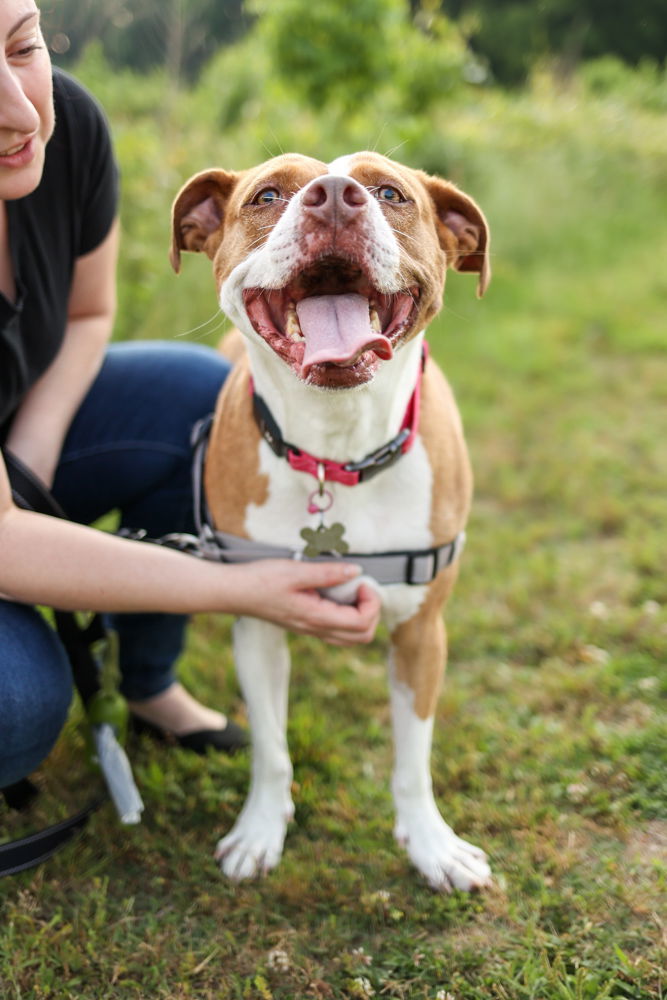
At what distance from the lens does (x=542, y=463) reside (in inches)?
168

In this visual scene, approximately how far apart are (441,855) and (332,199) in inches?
58.1

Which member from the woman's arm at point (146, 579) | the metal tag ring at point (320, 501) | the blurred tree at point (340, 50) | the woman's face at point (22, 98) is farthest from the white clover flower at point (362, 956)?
the blurred tree at point (340, 50)

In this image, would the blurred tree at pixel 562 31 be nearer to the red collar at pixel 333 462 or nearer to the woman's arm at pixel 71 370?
the woman's arm at pixel 71 370

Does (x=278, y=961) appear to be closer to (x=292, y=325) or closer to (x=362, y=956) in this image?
(x=362, y=956)

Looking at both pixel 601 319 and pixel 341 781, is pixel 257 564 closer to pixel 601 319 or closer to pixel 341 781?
pixel 341 781

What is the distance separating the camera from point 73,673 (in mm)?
2309

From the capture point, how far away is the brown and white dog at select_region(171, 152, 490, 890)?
1.69 meters

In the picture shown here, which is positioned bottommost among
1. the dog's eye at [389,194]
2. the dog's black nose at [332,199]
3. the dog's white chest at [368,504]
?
the dog's white chest at [368,504]

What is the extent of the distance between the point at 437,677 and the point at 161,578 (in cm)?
72

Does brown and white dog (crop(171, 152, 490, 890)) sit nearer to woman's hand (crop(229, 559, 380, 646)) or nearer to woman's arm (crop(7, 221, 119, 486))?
woman's hand (crop(229, 559, 380, 646))

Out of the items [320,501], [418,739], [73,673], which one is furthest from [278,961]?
[320,501]

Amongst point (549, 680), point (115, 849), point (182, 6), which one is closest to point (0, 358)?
point (115, 849)

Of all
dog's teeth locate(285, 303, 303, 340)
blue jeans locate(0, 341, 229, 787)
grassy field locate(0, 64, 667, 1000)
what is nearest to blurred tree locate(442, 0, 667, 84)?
grassy field locate(0, 64, 667, 1000)

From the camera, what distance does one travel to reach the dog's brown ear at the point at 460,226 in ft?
6.62
